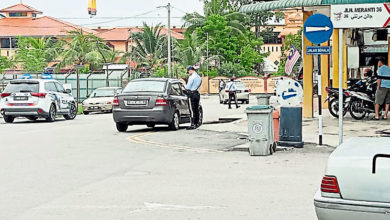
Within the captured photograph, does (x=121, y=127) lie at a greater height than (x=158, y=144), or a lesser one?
greater

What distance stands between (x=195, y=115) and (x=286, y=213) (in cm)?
1283

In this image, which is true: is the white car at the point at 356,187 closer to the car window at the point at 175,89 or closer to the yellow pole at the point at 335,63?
the car window at the point at 175,89

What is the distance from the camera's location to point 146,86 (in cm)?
2062

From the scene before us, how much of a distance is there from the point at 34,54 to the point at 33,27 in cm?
2891

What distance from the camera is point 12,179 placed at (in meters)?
10.7

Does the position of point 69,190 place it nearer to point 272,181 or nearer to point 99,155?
point 272,181

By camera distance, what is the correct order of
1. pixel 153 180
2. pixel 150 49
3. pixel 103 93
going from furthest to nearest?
pixel 150 49
pixel 103 93
pixel 153 180

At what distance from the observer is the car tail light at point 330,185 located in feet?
17.9

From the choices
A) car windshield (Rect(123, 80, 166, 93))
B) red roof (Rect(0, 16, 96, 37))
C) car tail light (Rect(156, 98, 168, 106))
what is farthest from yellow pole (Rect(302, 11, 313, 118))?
red roof (Rect(0, 16, 96, 37))

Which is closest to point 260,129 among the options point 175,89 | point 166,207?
point 166,207

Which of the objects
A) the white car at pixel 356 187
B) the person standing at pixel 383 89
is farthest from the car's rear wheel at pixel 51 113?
the white car at pixel 356 187

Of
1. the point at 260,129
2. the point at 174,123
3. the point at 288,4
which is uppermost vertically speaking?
the point at 288,4

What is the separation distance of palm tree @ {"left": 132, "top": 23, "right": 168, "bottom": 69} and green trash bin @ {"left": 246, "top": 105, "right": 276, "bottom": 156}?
187ft

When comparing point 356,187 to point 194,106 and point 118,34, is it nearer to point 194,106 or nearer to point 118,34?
point 194,106
